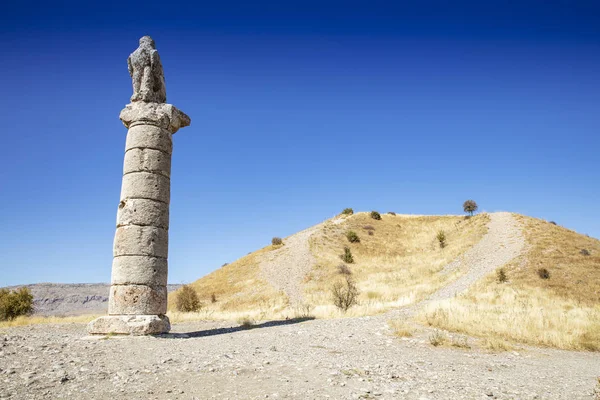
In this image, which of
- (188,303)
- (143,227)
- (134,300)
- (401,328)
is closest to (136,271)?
(134,300)

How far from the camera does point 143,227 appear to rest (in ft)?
36.9

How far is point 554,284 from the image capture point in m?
21.5

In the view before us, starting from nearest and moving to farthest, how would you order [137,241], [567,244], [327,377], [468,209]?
1. [327,377]
2. [137,241]
3. [567,244]
4. [468,209]

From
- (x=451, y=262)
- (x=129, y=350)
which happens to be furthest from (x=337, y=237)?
(x=129, y=350)

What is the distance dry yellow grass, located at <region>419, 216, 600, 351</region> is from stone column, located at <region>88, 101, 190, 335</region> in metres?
8.37

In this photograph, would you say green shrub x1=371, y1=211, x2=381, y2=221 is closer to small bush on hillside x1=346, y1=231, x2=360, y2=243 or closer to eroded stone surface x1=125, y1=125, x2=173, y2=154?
small bush on hillside x1=346, y1=231, x2=360, y2=243

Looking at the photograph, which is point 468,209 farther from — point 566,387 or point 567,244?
point 566,387

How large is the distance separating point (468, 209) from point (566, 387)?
156 ft

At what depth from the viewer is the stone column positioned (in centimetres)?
1062

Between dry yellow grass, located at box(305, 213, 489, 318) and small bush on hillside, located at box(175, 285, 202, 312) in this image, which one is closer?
dry yellow grass, located at box(305, 213, 489, 318)

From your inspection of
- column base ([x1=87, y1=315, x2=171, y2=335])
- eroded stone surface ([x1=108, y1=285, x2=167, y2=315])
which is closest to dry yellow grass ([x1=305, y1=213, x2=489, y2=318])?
eroded stone surface ([x1=108, y1=285, x2=167, y2=315])

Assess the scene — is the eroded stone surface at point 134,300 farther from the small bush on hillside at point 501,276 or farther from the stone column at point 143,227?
the small bush on hillside at point 501,276

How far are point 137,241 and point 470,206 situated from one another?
155 ft

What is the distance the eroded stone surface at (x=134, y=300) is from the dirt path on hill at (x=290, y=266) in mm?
17758
